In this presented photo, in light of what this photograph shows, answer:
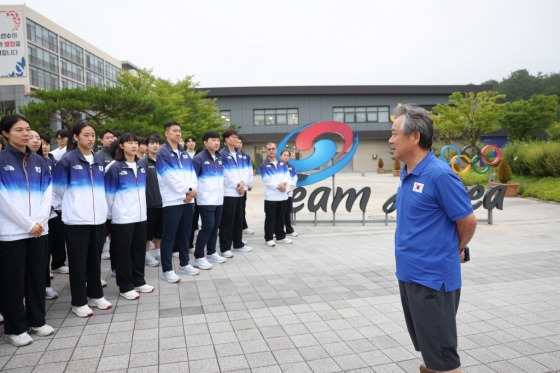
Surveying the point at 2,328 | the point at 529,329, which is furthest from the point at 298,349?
the point at 2,328

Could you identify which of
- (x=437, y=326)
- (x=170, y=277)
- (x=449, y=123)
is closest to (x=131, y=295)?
(x=170, y=277)

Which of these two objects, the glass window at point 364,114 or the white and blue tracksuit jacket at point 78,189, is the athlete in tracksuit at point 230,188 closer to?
the white and blue tracksuit jacket at point 78,189

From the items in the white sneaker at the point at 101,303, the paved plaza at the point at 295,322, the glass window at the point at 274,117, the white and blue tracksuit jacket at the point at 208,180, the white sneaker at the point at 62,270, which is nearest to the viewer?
the paved plaza at the point at 295,322

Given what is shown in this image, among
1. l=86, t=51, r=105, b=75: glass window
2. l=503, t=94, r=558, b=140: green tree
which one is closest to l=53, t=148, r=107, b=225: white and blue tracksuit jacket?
l=503, t=94, r=558, b=140: green tree

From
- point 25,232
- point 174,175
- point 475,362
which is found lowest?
point 475,362

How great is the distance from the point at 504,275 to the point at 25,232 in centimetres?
579

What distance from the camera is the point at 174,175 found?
17.8 feet

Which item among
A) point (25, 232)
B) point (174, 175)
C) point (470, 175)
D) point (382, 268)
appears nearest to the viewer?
point (25, 232)

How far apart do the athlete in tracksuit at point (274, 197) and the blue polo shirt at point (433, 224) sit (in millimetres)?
5506

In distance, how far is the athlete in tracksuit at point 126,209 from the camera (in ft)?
15.4

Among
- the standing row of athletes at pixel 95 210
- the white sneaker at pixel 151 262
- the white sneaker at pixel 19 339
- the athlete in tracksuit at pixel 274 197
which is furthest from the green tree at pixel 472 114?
the white sneaker at pixel 19 339

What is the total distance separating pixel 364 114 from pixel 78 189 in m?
39.9

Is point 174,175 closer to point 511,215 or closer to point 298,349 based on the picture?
point 298,349

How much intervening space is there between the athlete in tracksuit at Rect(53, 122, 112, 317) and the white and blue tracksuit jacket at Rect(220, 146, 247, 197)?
258 cm
